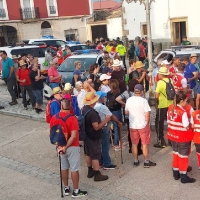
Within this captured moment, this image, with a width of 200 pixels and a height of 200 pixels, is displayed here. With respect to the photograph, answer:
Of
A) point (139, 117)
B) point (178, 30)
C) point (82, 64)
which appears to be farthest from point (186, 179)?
point (178, 30)

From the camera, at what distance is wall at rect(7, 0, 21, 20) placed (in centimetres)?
3375

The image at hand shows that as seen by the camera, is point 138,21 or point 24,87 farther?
point 138,21

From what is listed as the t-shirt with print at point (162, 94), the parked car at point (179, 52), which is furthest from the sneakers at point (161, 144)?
the parked car at point (179, 52)

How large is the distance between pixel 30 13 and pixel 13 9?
6.06ft

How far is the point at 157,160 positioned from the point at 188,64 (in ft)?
10.3

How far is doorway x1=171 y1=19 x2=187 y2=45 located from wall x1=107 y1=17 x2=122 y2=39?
34.9 ft

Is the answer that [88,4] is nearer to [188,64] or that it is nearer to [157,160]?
[188,64]

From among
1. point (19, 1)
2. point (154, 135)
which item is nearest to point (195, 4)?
point (154, 135)

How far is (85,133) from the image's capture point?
17.8 feet

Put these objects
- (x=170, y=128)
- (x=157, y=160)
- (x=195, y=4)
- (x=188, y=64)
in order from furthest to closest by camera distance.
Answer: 1. (x=195, y=4)
2. (x=188, y=64)
3. (x=157, y=160)
4. (x=170, y=128)

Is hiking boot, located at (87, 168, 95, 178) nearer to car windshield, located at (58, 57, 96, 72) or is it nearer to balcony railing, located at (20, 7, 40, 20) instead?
car windshield, located at (58, 57, 96, 72)

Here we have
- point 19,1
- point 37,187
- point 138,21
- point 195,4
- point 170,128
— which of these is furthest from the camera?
point 19,1

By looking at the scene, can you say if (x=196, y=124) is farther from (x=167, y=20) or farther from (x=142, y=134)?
(x=167, y=20)

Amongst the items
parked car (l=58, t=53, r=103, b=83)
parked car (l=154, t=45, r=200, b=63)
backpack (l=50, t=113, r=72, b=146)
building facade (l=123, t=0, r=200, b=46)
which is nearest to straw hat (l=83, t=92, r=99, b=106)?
backpack (l=50, t=113, r=72, b=146)
